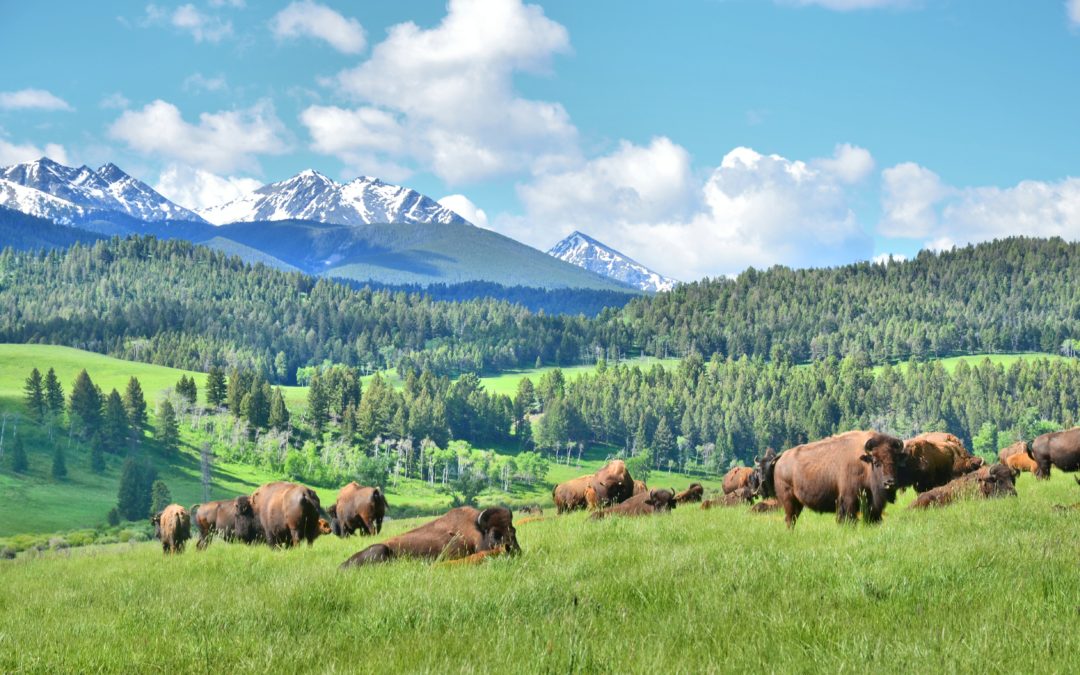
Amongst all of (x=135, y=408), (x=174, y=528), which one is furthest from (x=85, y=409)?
(x=174, y=528)

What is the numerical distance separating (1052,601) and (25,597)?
15.7 meters

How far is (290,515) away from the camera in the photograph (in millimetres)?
22453

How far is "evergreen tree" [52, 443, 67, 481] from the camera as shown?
154 meters

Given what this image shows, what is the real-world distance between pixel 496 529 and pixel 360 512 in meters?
13.7

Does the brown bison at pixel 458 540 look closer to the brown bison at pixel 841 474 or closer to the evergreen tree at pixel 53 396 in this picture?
the brown bison at pixel 841 474

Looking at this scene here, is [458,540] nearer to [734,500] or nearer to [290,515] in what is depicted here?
[290,515]

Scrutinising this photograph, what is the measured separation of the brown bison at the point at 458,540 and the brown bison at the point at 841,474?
5.90m

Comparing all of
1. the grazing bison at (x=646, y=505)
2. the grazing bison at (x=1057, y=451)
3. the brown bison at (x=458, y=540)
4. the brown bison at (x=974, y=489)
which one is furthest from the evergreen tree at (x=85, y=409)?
the brown bison at (x=974, y=489)

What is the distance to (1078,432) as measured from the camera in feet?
97.2

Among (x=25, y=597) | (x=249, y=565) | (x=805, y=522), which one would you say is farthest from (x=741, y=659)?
(x=25, y=597)

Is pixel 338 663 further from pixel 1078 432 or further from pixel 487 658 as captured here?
pixel 1078 432

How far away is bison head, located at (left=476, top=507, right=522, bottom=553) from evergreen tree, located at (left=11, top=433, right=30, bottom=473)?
562 ft

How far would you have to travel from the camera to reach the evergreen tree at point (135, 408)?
7062 inches

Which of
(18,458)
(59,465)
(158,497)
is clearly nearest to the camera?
(158,497)
